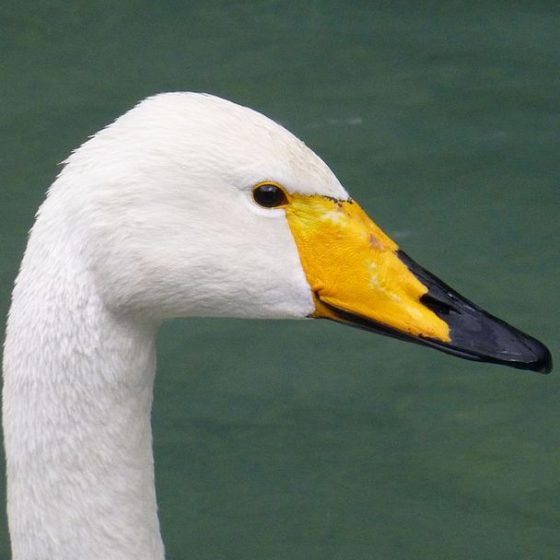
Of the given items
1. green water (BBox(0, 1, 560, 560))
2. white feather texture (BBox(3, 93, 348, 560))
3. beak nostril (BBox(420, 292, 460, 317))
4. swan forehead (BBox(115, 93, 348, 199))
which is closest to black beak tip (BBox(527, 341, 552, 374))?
beak nostril (BBox(420, 292, 460, 317))

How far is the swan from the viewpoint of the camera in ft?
10.1

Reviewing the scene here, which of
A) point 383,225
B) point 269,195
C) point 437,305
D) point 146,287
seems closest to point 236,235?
point 269,195

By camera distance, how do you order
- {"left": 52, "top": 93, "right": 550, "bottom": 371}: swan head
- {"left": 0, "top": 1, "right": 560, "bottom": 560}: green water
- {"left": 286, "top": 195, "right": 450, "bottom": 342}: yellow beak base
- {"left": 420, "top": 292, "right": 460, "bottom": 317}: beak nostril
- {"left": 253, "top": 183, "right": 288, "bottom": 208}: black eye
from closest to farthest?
{"left": 52, "top": 93, "right": 550, "bottom": 371}: swan head
{"left": 253, "top": 183, "right": 288, "bottom": 208}: black eye
{"left": 286, "top": 195, "right": 450, "bottom": 342}: yellow beak base
{"left": 420, "top": 292, "right": 460, "bottom": 317}: beak nostril
{"left": 0, "top": 1, "right": 560, "bottom": 560}: green water

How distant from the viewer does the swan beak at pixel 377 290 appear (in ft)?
10.9

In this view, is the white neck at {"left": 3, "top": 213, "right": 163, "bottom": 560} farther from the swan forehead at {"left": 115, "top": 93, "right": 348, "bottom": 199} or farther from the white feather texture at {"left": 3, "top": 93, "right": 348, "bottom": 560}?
the swan forehead at {"left": 115, "top": 93, "right": 348, "bottom": 199}

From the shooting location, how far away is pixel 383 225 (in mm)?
6398

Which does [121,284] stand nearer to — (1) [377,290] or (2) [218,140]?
(2) [218,140]

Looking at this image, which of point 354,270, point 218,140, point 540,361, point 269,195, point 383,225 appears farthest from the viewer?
point 383,225

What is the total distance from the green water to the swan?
1.95m

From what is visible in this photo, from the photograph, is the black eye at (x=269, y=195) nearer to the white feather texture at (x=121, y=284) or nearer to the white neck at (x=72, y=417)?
the white feather texture at (x=121, y=284)

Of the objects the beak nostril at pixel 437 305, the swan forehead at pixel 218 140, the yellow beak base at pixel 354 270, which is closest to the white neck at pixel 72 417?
the swan forehead at pixel 218 140

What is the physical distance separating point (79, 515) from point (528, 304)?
3.20 metres

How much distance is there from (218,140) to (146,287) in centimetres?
37

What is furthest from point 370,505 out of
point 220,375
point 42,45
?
point 42,45
